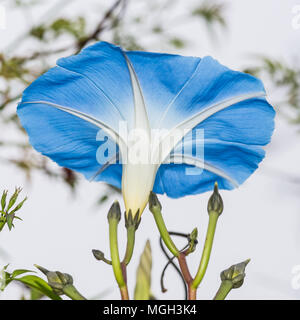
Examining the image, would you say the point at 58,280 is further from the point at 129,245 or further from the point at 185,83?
the point at 185,83

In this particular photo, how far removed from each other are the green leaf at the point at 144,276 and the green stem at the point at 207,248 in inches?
2.8

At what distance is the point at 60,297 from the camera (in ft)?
1.32

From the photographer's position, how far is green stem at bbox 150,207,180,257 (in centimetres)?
38

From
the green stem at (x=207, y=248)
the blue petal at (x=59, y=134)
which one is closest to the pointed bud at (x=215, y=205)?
the green stem at (x=207, y=248)

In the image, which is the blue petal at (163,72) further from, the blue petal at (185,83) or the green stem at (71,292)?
the green stem at (71,292)

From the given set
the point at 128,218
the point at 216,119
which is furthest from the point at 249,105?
the point at 128,218

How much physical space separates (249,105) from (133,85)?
0.34 ft

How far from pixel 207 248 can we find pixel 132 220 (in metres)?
0.07

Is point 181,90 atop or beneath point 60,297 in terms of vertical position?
atop

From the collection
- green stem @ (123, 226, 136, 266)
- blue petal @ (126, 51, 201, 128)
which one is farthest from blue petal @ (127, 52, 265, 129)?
green stem @ (123, 226, 136, 266)

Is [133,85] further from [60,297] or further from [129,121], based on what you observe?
[60,297]

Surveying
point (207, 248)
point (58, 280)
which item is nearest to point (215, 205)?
point (207, 248)
